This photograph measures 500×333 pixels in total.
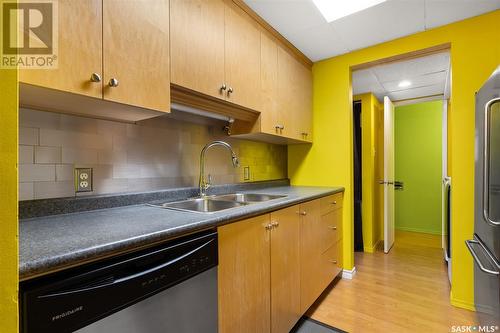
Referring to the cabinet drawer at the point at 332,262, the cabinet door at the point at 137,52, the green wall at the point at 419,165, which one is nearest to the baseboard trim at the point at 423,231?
the green wall at the point at 419,165

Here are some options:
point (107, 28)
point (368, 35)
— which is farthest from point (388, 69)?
point (107, 28)

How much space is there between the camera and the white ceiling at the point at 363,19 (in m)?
1.69

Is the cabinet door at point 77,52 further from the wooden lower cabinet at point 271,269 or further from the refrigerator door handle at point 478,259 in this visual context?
the refrigerator door handle at point 478,259

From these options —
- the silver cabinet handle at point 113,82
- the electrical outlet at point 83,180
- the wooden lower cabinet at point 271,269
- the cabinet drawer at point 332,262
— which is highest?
the silver cabinet handle at point 113,82

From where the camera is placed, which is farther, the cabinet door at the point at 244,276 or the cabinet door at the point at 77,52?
the cabinet door at the point at 244,276

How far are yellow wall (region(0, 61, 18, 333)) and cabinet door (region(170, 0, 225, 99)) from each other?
34.5 inches

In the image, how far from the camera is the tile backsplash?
1.06 m

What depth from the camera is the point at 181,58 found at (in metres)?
1.26

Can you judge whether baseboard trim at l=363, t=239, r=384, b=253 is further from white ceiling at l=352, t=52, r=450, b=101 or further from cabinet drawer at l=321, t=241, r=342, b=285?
white ceiling at l=352, t=52, r=450, b=101

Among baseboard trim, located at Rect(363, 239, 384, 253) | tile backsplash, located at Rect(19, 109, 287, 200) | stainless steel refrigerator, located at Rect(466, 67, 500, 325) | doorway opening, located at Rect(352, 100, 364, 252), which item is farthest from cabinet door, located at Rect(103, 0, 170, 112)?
baseboard trim, located at Rect(363, 239, 384, 253)

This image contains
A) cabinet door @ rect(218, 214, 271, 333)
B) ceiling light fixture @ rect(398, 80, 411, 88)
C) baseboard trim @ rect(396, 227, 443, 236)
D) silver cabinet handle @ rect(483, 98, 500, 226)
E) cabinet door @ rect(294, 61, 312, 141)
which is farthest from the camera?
baseboard trim @ rect(396, 227, 443, 236)

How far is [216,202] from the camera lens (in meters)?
1.72

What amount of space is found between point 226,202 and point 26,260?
121 centimetres

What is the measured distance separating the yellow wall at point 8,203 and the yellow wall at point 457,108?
7.86 feet
